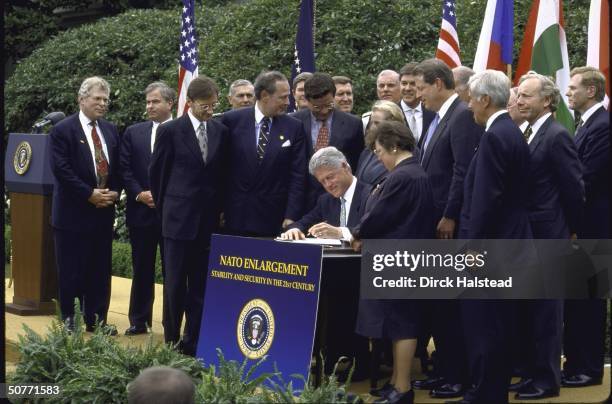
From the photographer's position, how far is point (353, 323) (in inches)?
331

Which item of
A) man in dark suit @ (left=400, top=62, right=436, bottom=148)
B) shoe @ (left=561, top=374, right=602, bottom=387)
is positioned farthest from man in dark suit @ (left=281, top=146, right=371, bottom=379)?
shoe @ (left=561, top=374, right=602, bottom=387)

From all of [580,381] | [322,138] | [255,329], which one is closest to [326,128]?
[322,138]

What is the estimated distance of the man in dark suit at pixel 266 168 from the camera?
9.03 meters

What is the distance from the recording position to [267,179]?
29.7ft

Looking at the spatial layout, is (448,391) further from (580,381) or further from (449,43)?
(449,43)

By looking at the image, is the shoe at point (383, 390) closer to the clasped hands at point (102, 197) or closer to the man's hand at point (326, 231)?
the man's hand at point (326, 231)

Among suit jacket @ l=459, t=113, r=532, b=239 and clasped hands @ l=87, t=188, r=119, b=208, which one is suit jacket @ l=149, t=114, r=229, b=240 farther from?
suit jacket @ l=459, t=113, r=532, b=239

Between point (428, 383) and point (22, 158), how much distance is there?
507cm

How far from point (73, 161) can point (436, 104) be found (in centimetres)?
357

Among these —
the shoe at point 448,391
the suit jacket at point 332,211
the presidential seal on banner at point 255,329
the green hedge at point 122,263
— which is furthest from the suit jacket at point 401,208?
the green hedge at point 122,263

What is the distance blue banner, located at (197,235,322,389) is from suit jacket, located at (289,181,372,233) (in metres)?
0.76

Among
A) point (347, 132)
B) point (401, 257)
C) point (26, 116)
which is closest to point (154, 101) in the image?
point (347, 132)

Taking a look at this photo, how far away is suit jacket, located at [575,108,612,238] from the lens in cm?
793

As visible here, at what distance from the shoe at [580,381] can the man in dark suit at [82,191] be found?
406 centimetres
